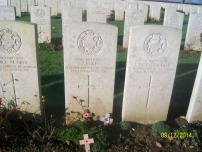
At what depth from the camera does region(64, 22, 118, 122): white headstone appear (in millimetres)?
3736

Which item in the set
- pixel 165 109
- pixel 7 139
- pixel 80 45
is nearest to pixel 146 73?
pixel 165 109

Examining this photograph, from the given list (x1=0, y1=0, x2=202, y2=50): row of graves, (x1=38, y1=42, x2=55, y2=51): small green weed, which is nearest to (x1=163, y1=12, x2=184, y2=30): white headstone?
(x1=0, y1=0, x2=202, y2=50): row of graves

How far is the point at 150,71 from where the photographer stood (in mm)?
4137

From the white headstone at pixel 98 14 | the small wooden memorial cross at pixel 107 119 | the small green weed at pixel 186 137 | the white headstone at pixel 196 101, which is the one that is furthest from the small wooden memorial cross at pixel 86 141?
the white headstone at pixel 98 14

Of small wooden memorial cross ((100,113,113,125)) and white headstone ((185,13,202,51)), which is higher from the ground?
white headstone ((185,13,202,51))

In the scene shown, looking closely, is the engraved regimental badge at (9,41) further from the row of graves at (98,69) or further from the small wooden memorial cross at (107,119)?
the small wooden memorial cross at (107,119)

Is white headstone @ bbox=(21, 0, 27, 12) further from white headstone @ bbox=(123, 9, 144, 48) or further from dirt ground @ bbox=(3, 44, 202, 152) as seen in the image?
dirt ground @ bbox=(3, 44, 202, 152)

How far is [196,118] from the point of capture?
456cm

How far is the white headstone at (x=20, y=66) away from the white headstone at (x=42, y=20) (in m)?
5.79

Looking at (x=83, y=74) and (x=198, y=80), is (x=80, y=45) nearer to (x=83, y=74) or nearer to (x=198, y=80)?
(x=83, y=74)

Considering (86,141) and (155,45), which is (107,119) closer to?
(86,141)

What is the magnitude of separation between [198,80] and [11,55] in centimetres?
363

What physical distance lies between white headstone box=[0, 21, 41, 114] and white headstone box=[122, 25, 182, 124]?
5.79ft

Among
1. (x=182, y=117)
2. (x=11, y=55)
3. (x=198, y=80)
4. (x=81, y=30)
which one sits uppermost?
(x=81, y=30)
